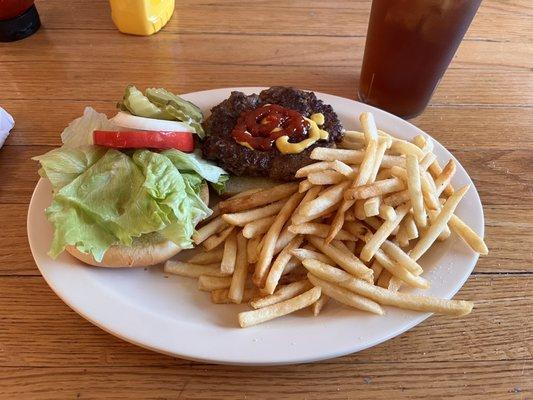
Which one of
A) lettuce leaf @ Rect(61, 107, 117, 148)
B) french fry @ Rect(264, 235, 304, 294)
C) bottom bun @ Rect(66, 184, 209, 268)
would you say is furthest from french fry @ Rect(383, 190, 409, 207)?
lettuce leaf @ Rect(61, 107, 117, 148)

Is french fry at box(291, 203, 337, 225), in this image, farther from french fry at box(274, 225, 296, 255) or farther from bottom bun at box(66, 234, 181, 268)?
bottom bun at box(66, 234, 181, 268)

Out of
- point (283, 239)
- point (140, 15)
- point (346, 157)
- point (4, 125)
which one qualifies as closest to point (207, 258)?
point (283, 239)

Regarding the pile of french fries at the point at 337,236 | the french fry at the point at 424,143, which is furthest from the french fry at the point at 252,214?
the french fry at the point at 424,143

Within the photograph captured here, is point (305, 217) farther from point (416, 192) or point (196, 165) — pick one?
point (196, 165)

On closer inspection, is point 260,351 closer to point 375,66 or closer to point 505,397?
point 505,397

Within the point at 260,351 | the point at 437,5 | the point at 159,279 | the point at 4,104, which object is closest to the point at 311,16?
the point at 437,5

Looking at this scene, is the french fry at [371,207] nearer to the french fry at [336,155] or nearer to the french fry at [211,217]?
the french fry at [336,155]
